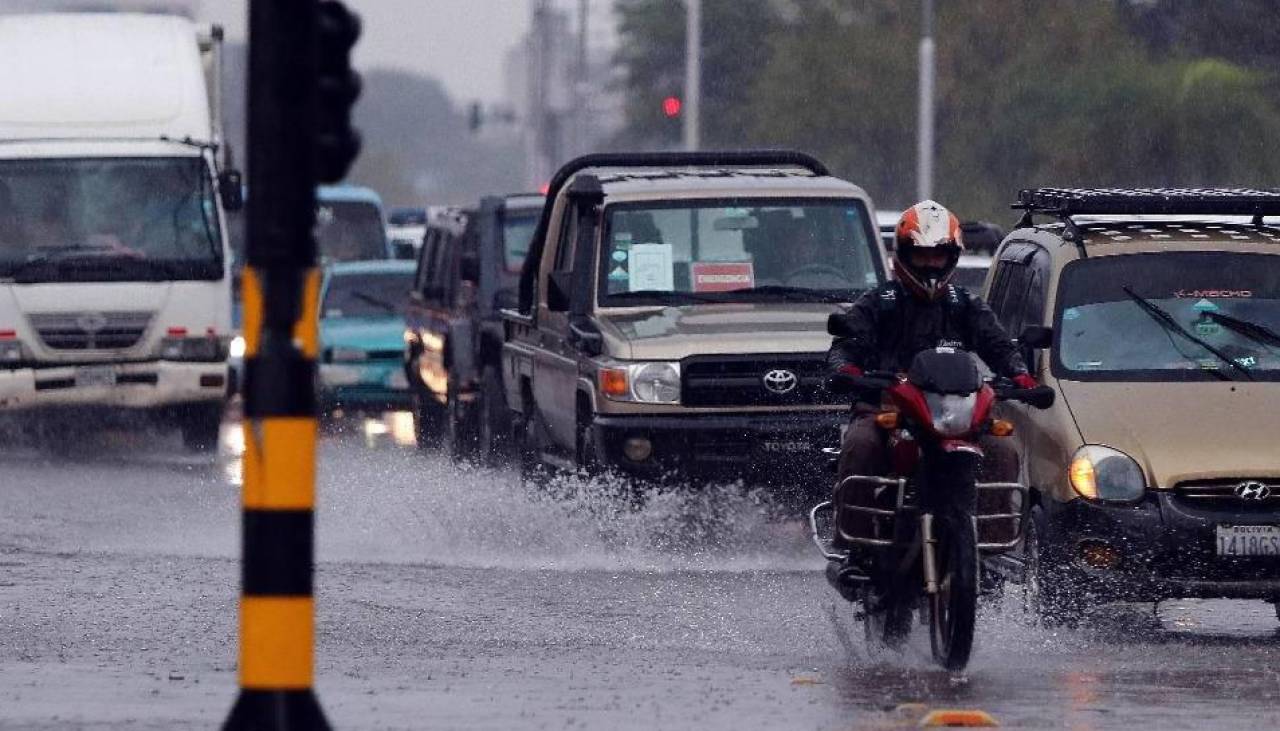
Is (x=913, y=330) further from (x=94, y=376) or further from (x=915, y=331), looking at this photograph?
(x=94, y=376)

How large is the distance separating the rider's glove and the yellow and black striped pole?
13.8 ft

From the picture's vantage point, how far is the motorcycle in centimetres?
1021

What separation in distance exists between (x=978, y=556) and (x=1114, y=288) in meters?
2.51

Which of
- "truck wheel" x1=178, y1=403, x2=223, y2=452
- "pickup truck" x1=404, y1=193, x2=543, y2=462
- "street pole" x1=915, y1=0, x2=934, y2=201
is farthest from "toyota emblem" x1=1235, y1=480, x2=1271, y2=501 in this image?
"street pole" x1=915, y1=0, x2=934, y2=201

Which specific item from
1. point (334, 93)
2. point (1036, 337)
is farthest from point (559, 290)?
point (334, 93)

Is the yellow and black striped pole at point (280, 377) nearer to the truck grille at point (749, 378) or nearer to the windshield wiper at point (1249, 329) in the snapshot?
the windshield wiper at point (1249, 329)

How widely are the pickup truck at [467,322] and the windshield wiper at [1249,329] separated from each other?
826 centimetres

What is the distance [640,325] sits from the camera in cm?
1599

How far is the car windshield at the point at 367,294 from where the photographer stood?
28844mm

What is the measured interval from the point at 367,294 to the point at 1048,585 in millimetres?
17927

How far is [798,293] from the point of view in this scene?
16.5 metres

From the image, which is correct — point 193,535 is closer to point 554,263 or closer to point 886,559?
point 554,263

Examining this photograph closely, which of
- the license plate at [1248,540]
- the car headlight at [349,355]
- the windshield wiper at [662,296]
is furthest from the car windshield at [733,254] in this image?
the car headlight at [349,355]

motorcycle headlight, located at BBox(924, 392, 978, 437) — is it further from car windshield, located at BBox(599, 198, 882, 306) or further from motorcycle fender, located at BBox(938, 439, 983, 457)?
car windshield, located at BBox(599, 198, 882, 306)
